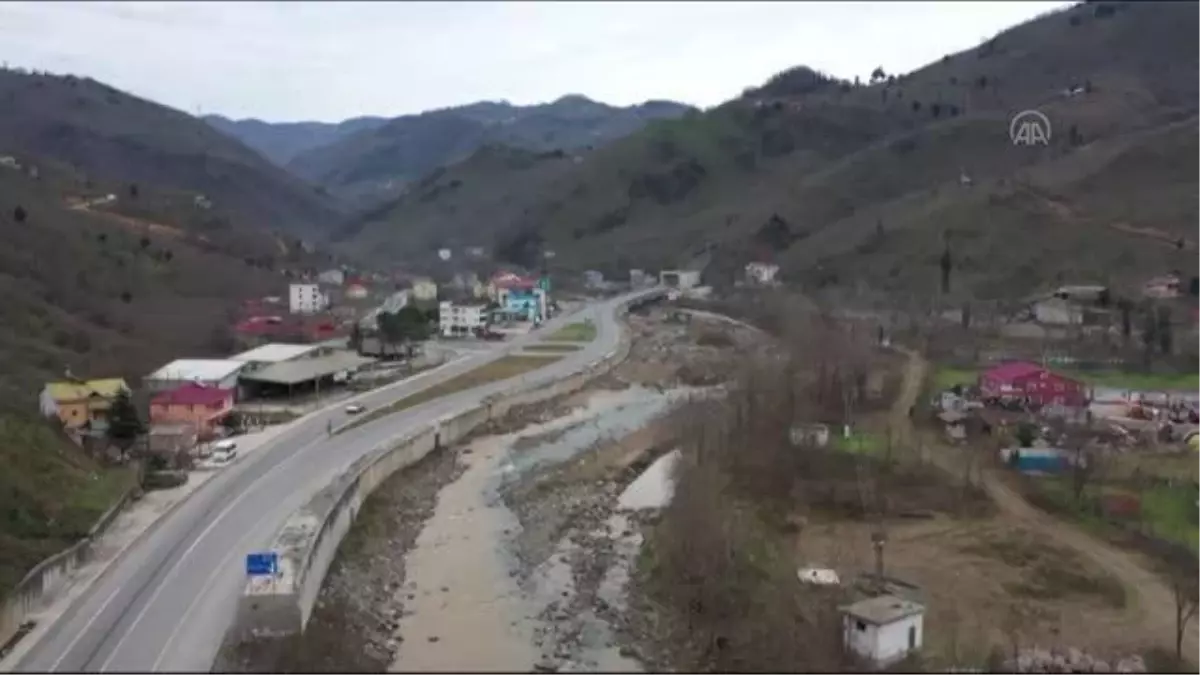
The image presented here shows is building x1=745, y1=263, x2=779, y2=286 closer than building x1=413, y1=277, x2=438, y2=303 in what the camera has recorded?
No

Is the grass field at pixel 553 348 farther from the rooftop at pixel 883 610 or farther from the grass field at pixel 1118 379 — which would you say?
the rooftop at pixel 883 610

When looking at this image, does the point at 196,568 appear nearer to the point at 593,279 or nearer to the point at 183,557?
the point at 183,557

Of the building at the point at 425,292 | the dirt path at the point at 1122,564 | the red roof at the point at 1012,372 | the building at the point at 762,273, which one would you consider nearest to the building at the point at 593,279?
the building at the point at 762,273

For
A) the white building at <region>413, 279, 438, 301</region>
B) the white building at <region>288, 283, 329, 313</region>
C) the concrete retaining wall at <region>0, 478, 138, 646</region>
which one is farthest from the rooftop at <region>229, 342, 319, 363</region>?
the white building at <region>413, 279, 438, 301</region>

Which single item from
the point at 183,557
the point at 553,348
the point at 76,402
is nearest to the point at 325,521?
the point at 183,557

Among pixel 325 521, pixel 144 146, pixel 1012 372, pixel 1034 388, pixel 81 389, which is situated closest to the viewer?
pixel 325 521

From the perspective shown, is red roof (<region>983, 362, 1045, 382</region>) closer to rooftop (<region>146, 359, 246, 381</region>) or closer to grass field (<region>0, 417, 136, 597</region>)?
rooftop (<region>146, 359, 246, 381</region>)
